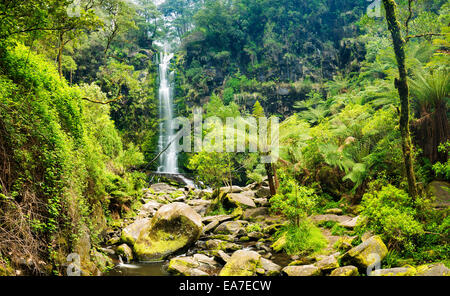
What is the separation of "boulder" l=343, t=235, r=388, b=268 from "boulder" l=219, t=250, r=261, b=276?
1.75 m

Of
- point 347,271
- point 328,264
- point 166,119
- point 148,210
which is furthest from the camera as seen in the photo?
point 166,119

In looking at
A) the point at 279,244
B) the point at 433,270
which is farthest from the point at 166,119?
the point at 433,270

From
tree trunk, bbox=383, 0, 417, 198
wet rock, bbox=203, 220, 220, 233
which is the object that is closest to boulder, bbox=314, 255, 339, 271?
tree trunk, bbox=383, 0, 417, 198

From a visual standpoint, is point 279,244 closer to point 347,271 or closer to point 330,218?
point 330,218

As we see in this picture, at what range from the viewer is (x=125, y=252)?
22.8 ft

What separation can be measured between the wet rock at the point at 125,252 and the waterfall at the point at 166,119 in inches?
662

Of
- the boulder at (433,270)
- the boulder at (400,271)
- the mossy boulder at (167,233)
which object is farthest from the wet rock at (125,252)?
the boulder at (433,270)

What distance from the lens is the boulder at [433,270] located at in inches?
144

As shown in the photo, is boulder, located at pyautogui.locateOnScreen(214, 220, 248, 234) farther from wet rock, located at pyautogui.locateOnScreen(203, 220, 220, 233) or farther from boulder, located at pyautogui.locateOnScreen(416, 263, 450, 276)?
boulder, located at pyautogui.locateOnScreen(416, 263, 450, 276)

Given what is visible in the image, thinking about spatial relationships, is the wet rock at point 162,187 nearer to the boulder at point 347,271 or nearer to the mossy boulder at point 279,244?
the mossy boulder at point 279,244

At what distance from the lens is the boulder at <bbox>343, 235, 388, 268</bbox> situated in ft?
15.4

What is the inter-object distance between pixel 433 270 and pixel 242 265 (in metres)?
3.14

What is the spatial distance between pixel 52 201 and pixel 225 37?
1217 inches

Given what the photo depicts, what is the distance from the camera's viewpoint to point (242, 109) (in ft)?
89.8
